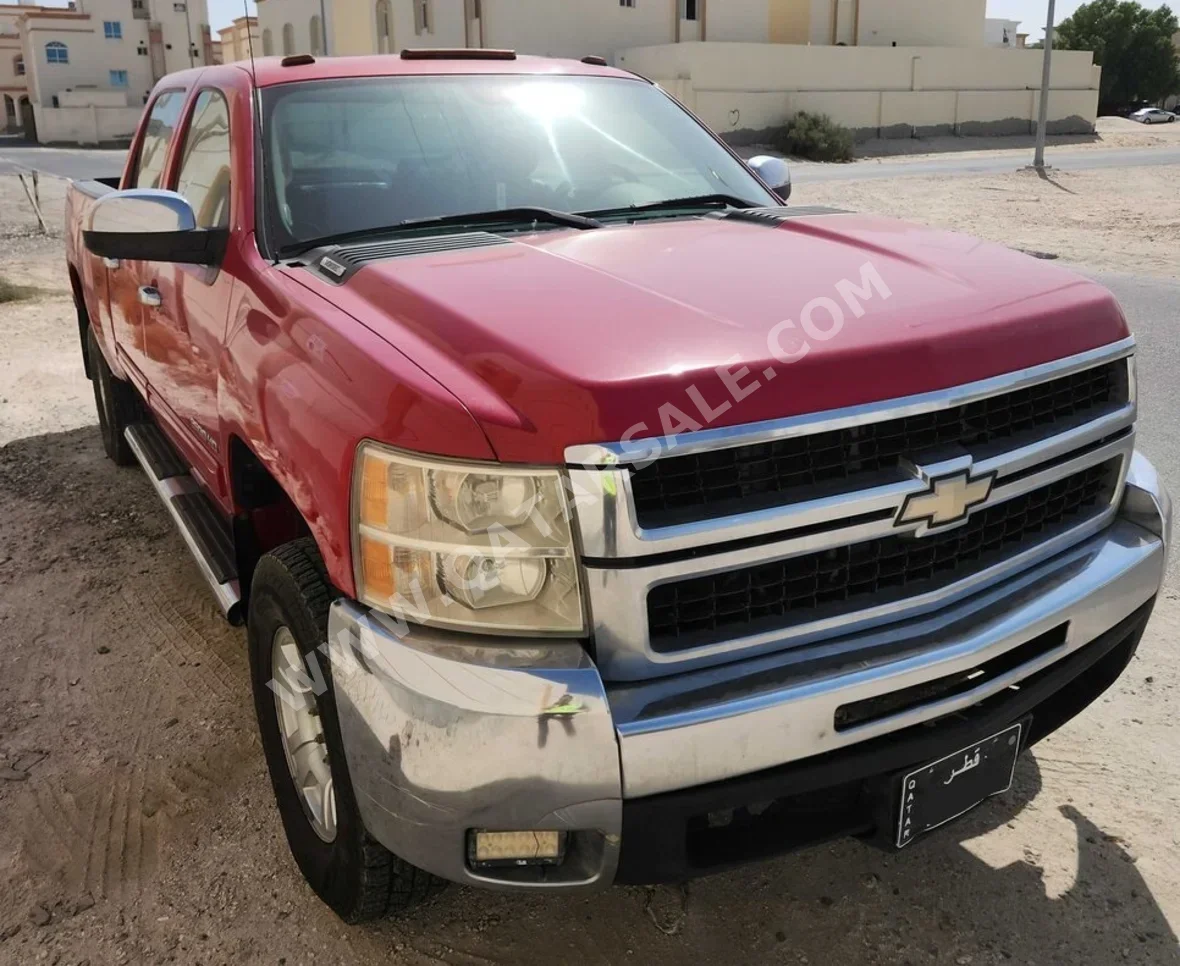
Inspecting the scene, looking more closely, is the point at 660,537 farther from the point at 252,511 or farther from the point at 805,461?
the point at 252,511

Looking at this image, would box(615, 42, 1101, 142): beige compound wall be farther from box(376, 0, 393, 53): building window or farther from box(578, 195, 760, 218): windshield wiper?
box(578, 195, 760, 218): windshield wiper

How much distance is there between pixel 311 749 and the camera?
2.49 m

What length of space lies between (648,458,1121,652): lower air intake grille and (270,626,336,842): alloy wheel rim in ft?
2.74

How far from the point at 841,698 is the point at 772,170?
263 centimetres

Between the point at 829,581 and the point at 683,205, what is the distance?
1.65m

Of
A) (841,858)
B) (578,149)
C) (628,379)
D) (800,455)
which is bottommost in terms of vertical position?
(841,858)

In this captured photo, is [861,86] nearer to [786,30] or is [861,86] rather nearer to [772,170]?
[786,30]

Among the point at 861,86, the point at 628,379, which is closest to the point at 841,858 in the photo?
the point at 628,379

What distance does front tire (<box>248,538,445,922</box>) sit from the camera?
7.22 feet

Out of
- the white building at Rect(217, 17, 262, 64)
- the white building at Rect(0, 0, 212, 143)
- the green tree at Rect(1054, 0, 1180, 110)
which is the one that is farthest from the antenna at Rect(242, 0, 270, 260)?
the green tree at Rect(1054, 0, 1180, 110)

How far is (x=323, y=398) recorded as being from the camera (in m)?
2.19

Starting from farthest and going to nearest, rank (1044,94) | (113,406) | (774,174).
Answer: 1. (1044,94)
2. (113,406)
3. (774,174)

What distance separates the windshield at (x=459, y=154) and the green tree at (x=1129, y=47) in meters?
75.6

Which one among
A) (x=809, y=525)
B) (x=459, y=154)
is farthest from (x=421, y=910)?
(x=459, y=154)
